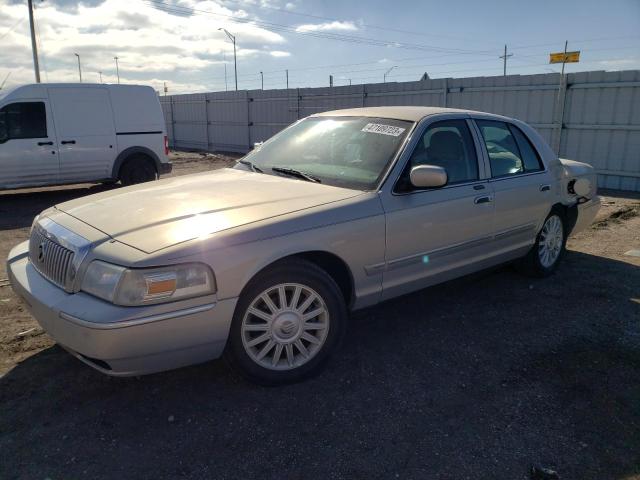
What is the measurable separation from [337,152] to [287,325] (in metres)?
1.52

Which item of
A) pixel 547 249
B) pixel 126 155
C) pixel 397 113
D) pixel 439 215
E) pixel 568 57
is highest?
pixel 568 57

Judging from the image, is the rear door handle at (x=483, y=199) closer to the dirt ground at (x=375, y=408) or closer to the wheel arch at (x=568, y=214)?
the dirt ground at (x=375, y=408)

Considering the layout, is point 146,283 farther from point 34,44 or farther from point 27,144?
point 34,44

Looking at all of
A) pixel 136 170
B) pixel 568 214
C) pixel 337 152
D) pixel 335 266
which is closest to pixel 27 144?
pixel 136 170

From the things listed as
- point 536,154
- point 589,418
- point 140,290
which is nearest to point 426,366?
point 589,418

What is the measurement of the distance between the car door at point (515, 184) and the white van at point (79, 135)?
27.6 ft

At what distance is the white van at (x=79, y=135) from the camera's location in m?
9.64

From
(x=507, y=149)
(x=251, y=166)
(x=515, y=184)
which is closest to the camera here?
(x=251, y=166)

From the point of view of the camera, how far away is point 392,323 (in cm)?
425

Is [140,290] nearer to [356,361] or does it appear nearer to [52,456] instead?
[52,456]

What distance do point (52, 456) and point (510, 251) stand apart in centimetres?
387

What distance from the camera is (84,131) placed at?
406 inches

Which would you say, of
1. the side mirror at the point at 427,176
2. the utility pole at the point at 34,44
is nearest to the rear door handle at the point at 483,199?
the side mirror at the point at 427,176

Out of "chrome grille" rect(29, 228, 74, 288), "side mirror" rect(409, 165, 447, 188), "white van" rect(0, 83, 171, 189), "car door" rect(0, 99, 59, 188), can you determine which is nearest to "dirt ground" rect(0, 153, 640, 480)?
"chrome grille" rect(29, 228, 74, 288)
